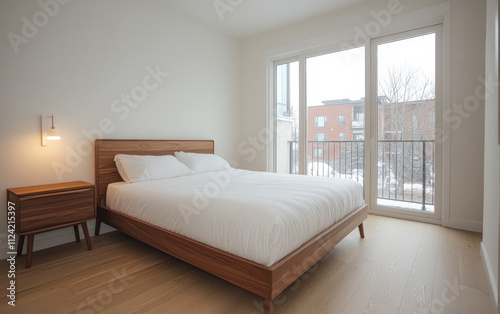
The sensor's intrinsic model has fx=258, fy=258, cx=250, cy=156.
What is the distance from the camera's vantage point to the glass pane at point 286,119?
174 inches

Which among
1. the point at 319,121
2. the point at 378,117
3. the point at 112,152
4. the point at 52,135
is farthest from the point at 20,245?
the point at 378,117

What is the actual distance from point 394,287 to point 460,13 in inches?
117

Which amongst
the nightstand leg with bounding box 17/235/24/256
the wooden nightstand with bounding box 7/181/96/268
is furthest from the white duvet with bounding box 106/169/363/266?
the nightstand leg with bounding box 17/235/24/256

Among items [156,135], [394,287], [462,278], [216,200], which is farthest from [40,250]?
[462,278]

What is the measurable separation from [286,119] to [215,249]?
325 cm

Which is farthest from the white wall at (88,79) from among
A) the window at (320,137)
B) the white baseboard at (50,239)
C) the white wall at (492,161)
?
the white wall at (492,161)

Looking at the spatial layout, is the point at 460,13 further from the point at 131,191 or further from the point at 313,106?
the point at 131,191

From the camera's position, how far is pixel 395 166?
3.48m

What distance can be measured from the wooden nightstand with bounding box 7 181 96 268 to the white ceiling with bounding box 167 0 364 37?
267 cm

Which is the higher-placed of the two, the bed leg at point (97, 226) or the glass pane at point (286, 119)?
the glass pane at point (286, 119)

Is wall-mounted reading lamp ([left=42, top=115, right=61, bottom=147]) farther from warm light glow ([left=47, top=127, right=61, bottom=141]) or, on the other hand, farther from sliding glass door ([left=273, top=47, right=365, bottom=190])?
sliding glass door ([left=273, top=47, right=365, bottom=190])

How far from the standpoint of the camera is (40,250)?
7.99 feet

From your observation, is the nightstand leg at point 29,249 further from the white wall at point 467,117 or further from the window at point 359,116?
the white wall at point 467,117

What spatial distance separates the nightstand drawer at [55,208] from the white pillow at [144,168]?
1.37ft
